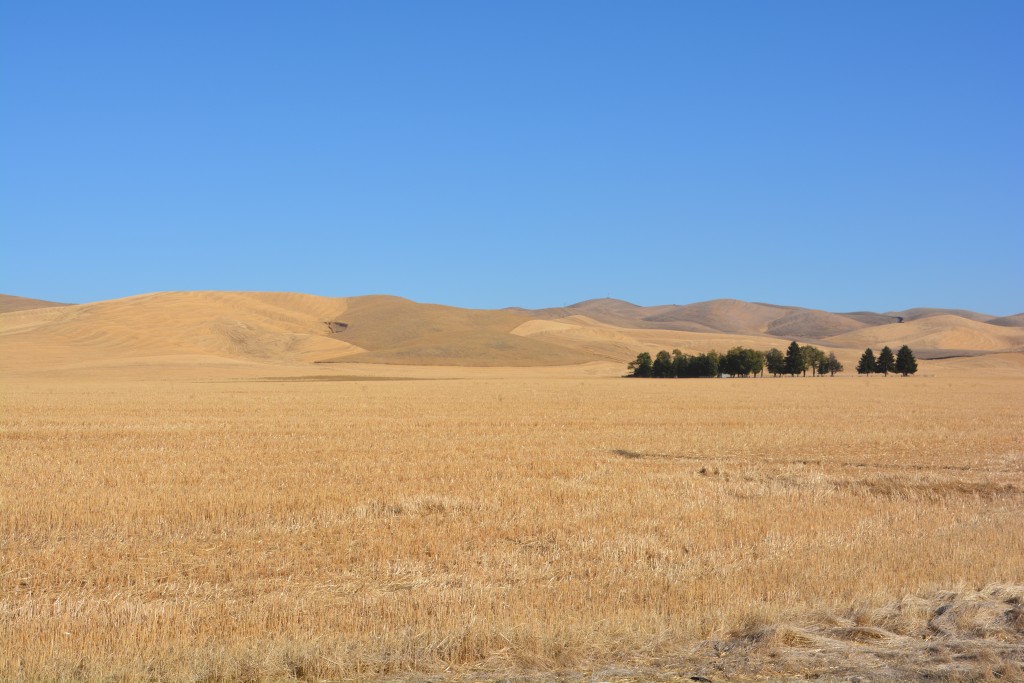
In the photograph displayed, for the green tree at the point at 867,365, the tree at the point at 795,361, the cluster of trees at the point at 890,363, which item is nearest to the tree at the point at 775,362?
the tree at the point at 795,361

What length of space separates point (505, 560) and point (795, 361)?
125820mm

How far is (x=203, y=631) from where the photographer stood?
28.2 ft

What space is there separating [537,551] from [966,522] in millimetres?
7407

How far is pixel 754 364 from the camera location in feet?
408

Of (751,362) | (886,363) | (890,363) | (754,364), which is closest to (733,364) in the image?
(751,362)

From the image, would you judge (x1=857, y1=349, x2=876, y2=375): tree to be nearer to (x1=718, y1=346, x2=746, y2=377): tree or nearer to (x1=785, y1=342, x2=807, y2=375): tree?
(x1=785, y1=342, x2=807, y2=375): tree

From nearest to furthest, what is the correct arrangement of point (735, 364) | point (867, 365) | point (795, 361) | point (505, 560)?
point (505, 560)
point (735, 364)
point (795, 361)
point (867, 365)

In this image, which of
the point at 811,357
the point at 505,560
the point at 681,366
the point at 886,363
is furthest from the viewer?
the point at 811,357

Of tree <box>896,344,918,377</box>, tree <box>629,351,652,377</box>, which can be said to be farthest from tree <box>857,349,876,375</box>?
tree <box>629,351,652,377</box>

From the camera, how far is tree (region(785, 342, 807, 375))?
428 ft

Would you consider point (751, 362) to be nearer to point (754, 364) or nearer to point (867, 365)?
point (754, 364)

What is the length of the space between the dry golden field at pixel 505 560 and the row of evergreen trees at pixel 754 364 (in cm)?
9801

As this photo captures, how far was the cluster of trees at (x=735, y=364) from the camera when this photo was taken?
4887 inches

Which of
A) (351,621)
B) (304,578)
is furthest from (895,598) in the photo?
(304,578)
